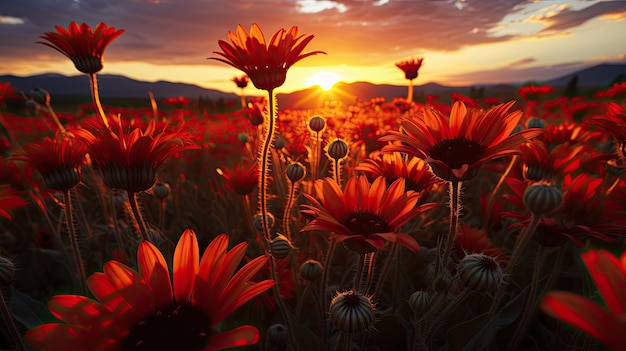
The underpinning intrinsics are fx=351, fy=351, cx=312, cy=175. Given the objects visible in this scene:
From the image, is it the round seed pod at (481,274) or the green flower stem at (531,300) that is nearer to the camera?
the round seed pod at (481,274)

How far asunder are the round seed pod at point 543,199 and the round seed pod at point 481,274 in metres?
0.25

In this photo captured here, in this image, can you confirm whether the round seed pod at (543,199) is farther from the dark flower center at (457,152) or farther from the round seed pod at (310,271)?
the round seed pod at (310,271)

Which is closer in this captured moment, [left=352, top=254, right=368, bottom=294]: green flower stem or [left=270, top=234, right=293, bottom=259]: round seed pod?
[left=352, top=254, right=368, bottom=294]: green flower stem

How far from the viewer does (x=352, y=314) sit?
1212 millimetres

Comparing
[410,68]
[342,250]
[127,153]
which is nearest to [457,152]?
[127,153]

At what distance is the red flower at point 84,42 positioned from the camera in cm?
204

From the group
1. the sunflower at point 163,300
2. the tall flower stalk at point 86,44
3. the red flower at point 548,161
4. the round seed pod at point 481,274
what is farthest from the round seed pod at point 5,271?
the red flower at point 548,161

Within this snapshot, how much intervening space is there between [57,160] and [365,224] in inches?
59.7

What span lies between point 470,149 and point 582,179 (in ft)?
2.17

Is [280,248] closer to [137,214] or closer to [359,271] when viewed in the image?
[359,271]

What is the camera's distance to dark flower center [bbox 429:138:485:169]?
137cm

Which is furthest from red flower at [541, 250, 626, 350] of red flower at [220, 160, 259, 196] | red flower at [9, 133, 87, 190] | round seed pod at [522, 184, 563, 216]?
red flower at [220, 160, 259, 196]

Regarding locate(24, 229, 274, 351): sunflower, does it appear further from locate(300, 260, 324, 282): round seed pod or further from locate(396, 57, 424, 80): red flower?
locate(396, 57, 424, 80): red flower

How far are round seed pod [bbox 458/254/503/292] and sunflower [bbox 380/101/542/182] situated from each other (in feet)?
1.04
